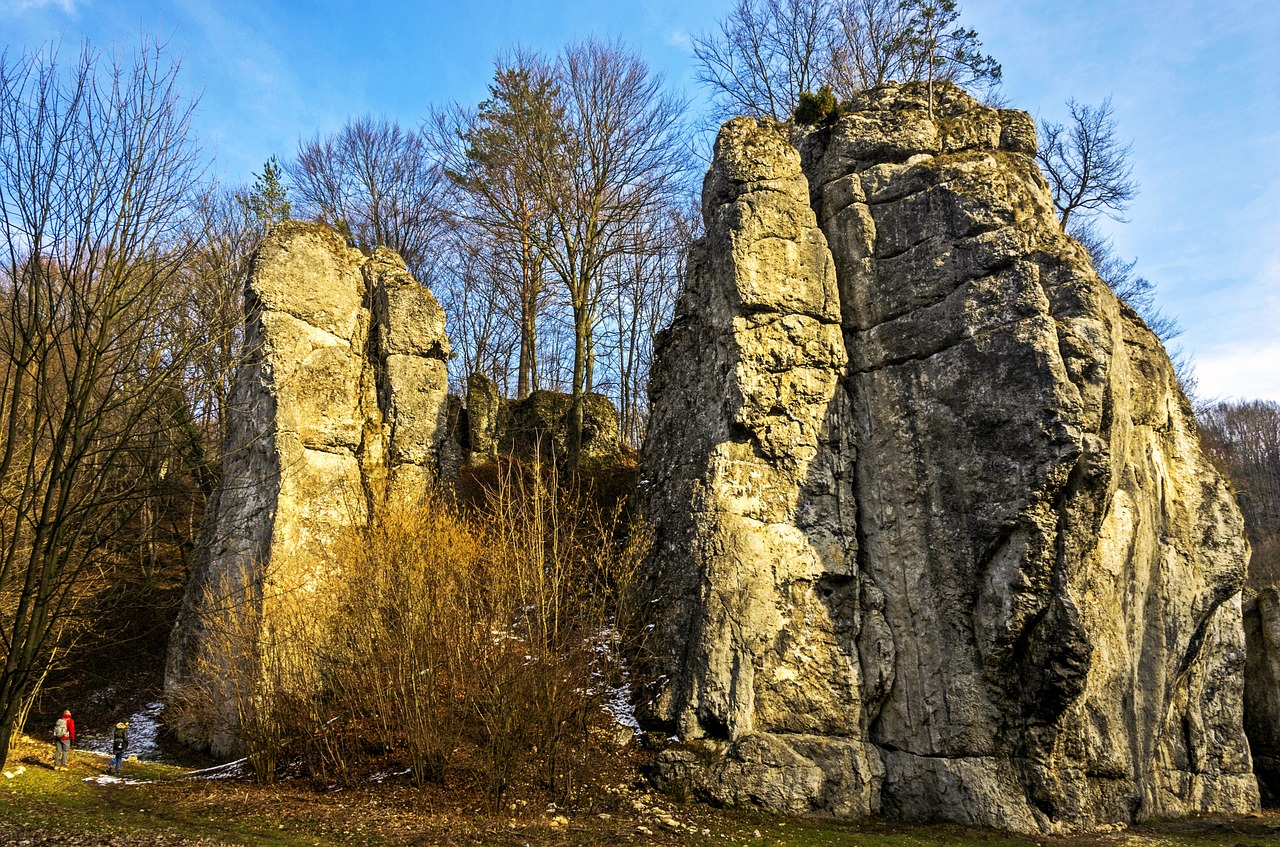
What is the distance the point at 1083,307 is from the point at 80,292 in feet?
38.8

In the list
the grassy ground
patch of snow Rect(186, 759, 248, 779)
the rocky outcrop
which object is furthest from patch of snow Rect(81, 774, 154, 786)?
the rocky outcrop

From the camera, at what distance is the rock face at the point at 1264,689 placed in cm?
1352

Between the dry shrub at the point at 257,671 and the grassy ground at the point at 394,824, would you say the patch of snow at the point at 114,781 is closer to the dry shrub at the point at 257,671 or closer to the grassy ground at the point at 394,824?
the grassy ground at the point at 394,824

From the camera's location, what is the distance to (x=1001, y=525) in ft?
36.5

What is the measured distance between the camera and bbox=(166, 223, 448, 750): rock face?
531 inches

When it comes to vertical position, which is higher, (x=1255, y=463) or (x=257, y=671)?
(x=1255, y=463)

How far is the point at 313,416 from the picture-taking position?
14.4m

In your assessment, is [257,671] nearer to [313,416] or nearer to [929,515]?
[313,416]

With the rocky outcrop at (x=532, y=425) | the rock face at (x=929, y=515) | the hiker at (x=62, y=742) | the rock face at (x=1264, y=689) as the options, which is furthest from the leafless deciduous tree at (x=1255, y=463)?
the hiker at (x=62, y=742)

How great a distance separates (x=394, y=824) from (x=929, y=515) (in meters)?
7.97

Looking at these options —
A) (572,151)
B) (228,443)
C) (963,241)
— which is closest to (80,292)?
(228,443)

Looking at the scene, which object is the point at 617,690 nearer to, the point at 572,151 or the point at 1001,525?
the point at 1001,525

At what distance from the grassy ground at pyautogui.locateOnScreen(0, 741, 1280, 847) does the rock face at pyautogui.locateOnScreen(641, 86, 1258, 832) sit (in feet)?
1.69

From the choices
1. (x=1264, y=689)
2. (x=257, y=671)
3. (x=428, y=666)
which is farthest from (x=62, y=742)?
(x=1264, y=689)
